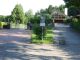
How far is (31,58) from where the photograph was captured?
607 inches

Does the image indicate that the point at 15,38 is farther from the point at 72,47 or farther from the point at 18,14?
the point at 18,14

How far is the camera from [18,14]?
72.7 metres

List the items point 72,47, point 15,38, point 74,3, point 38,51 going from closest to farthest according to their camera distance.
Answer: point 38,51 < point 72,47 < point 15,38 < point 74,3

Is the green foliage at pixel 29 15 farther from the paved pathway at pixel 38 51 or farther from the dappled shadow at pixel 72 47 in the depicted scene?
the paved pathway at pixel 38 51

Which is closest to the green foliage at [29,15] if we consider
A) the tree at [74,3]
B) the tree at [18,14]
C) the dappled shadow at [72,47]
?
the tree at [18,14]

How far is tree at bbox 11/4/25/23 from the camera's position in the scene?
236 ft

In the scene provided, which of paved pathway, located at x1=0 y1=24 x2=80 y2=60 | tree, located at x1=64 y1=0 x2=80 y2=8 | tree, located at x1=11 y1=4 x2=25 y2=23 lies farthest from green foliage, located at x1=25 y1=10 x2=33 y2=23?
paved pathway, located at x1=0 y1=24 x2=80 y2=60

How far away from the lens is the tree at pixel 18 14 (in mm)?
72000

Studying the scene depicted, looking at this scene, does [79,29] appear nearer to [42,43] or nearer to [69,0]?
[69,0]

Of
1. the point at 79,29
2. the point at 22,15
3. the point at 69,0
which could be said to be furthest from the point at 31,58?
the point at 22,15

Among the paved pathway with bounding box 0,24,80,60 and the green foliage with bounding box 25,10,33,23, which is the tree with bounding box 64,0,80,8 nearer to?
the paved pathway with bounding box 0,24,80,60

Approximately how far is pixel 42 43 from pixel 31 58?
922 cm

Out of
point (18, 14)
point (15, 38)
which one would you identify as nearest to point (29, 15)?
point (18, 14)

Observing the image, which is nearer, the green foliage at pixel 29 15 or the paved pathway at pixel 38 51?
the paved pathway at pixel 38 51
